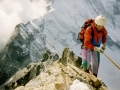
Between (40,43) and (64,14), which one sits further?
(64,14)

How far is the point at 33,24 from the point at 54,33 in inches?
592

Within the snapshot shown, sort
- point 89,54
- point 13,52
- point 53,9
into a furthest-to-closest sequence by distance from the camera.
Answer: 1. point 53,9
2. point 13,52
3. point 89,54

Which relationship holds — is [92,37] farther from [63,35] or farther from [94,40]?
[63,35]

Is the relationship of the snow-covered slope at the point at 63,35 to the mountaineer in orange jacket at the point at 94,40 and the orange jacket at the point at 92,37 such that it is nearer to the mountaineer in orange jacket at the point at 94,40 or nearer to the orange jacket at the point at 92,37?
the mountaineer in orange jacket at the point at 94,40

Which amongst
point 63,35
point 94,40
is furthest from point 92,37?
point 63,35

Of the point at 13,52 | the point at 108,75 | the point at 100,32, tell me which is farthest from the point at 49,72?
the point at 108,75

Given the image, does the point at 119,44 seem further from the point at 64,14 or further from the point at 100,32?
the point at 100,32

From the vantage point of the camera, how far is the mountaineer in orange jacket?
33.4 feet

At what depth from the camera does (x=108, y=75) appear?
14350 centimetres

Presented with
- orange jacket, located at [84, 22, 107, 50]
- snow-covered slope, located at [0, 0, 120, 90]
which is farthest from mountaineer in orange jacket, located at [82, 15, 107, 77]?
snow-covered slope, located at [0, 0, 120, 90]

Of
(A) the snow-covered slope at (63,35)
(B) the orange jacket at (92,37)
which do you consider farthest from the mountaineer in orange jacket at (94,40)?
(A) the snow-covered slope at (63,35)

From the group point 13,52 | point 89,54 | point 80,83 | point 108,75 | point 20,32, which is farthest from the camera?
point 108,75

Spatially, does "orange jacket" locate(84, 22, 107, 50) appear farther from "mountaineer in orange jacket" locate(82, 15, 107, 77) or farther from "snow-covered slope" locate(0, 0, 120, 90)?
"snow-covered slope" locate(0, 0, 120, 90)

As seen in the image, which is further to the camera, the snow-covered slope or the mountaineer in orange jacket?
the snow-covered slope
